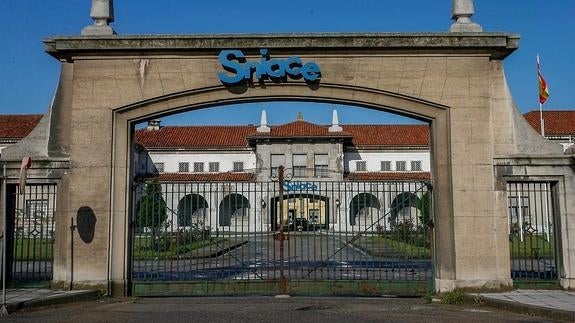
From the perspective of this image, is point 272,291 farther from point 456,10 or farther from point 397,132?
point 397,132

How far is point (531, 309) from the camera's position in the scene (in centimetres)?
961

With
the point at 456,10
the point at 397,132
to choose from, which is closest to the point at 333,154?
the point at 397,132

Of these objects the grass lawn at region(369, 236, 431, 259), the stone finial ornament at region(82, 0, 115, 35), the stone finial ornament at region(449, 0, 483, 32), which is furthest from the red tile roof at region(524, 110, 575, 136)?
the stone finial ornament at region(82, 0, 115, 35)

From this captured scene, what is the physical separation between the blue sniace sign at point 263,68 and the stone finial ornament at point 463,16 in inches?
121

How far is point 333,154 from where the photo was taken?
165 ft

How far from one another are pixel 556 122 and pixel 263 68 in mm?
50399

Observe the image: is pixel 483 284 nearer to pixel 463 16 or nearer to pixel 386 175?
pixel 463 16

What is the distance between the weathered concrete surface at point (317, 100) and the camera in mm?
11844

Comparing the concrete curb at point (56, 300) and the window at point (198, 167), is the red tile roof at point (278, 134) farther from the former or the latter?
the concrete curb at point (56, 300)

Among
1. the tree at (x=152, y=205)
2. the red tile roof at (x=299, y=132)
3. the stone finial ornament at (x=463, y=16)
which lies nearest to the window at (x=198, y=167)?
the red tile roof at (x=299, y=132)

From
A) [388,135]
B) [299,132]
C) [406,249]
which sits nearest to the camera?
[406,249]

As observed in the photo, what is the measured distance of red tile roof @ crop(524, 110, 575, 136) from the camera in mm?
53656

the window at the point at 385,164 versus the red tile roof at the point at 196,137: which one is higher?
the red tile roof at the point at 196,137

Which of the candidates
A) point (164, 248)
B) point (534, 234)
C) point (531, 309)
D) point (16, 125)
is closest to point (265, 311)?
point (531, 309)
